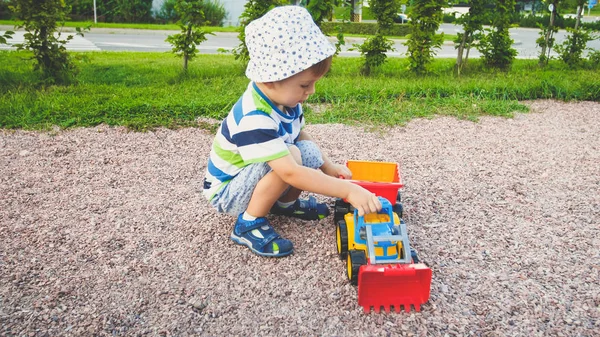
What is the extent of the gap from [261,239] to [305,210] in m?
0.49

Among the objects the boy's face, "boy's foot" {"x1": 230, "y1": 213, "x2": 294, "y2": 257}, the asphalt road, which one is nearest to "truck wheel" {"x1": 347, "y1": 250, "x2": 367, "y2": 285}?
A: "boy's foot" {"x1": 230, "y1": 213, "x2": 294, "y2": 257}

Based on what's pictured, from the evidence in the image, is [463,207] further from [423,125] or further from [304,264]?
[423,125]

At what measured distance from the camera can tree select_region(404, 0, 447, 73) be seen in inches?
264

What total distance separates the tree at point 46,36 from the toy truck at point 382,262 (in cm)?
459

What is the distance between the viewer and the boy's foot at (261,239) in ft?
8.57

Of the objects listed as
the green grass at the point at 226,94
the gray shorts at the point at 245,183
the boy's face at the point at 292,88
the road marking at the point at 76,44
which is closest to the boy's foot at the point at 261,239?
the gray shorts at the point at 245,183

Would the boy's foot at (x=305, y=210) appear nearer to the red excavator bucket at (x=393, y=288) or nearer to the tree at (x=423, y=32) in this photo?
the red excavator bucket at (x=393, y=288)

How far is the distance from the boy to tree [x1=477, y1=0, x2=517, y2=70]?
545 centimetres

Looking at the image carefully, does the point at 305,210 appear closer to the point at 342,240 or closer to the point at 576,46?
the point at 342,240

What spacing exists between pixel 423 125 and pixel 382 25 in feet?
8.46

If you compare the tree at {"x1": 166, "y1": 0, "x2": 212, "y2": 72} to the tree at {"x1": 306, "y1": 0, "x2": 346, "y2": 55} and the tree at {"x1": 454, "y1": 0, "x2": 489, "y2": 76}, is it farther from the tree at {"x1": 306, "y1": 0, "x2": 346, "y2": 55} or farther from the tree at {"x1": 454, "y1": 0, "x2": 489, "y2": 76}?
the tree at {"x1": 454, "y1": 0, "x2": 489, "y2": 76}

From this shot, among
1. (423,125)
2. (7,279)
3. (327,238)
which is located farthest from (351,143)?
(7,279)

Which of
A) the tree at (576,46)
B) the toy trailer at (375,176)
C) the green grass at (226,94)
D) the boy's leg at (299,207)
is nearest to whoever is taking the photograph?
the toy trailer at (375,176)

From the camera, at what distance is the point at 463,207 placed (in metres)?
3.25
